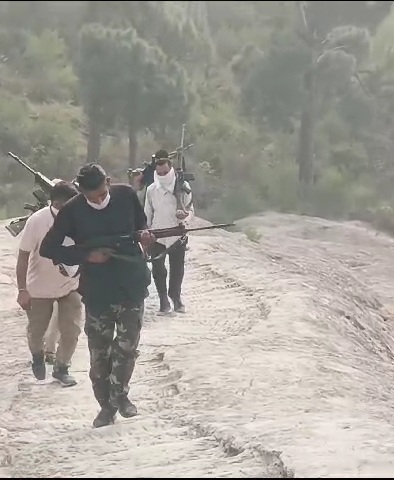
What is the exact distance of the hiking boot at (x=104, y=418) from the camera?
4672mm

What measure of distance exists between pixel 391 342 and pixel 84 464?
210 inches

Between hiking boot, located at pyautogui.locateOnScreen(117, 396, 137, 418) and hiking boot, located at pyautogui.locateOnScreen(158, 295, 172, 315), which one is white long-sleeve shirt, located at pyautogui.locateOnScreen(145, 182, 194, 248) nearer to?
hiking boot, located at pyautogui.locateOnScreen(158, 295, 172, 315)

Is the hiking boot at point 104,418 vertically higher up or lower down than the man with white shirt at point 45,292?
lower down

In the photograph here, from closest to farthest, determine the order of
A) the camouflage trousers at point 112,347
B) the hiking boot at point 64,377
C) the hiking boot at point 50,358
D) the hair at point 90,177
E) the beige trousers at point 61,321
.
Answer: the hair at point 90,177 → the camouflage trousers at point 112,347 → the beige trousers at point 61,321 → the hiking boot at point 64,377 → the hiking boot at point 50,358

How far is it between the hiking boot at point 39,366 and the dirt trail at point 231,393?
71 mm

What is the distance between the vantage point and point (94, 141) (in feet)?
60.3

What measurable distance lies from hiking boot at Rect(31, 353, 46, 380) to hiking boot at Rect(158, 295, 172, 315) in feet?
6.64

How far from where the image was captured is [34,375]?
568cm

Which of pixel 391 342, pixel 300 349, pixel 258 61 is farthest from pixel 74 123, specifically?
pixel 300 349

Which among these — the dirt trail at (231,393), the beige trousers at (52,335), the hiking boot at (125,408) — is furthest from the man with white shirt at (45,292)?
the hiking boot at (125,408)

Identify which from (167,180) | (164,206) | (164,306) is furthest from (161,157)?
(164,306)

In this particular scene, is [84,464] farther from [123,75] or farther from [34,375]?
[123,75]

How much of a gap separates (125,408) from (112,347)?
1.10 ft

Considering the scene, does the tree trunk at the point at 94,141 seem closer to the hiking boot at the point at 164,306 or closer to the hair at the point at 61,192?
the hiking boot at the point at 164,306
